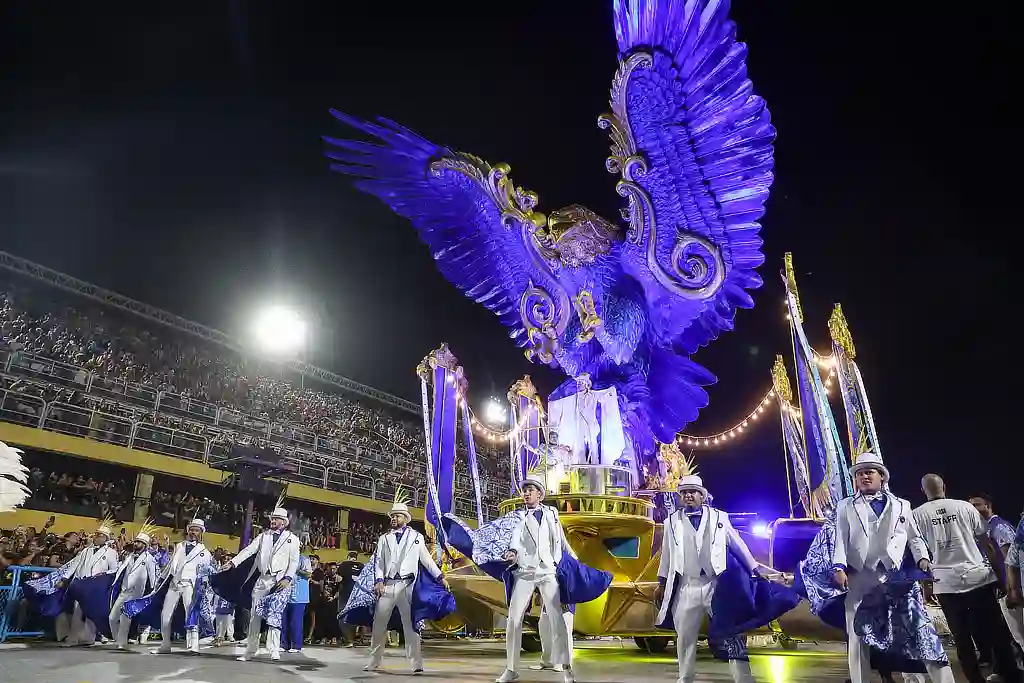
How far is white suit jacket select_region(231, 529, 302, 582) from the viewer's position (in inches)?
298

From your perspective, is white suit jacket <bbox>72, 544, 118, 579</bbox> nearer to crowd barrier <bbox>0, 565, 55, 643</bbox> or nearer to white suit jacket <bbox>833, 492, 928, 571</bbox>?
crowd barrier <bbox>0, 565, 55, 643</bbox>

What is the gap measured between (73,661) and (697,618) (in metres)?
5.69

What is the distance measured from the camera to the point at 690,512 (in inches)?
201

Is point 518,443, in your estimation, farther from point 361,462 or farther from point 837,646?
point 361,462

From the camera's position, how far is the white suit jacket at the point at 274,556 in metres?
7.57

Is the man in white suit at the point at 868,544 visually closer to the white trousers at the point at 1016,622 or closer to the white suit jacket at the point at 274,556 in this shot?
the white trousers at the point at 1016,622

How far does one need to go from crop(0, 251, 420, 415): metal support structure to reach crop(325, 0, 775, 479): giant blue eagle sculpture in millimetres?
9790

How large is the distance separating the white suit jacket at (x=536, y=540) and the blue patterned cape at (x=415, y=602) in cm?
141

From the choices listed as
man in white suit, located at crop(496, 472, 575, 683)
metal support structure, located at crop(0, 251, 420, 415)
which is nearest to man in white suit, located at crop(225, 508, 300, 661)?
man in white suit, located at crop(496, 472, 575, 683)

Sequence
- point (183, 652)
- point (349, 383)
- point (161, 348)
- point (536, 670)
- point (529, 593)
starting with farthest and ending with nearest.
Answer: point (349, 383) → point (161, 348) → point (183, 652) → point (536, 670) → point (529, 593)

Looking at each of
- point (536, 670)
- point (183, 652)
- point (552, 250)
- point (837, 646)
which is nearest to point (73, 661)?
point (183, 652)

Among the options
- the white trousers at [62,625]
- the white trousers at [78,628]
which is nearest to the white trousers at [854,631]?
the white trousers at [78,628]

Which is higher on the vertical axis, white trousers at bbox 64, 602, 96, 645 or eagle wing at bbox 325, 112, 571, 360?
eagle wing at bbox 325, 112, 571, 360

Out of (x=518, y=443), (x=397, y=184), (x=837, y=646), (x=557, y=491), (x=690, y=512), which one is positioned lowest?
(x=837, y=646)
